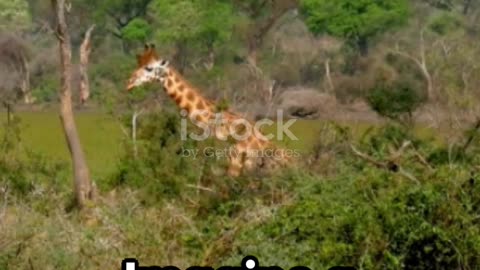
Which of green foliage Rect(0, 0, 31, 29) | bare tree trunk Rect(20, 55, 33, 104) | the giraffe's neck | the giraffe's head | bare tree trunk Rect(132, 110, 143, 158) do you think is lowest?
bare tree trunk Rect(20, 55, 33, 104)

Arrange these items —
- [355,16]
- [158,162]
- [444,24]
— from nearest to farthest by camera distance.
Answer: [158,162] < [355,16] < [444,24]

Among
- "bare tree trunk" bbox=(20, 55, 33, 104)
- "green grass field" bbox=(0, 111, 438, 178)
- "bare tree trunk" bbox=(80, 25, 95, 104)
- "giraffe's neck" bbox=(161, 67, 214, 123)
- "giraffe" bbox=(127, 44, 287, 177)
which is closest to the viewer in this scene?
"giraffe" bbox=(127, 44, 287, 177)

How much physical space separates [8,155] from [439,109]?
4.50 meters

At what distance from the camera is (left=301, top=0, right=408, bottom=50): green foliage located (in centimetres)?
2650

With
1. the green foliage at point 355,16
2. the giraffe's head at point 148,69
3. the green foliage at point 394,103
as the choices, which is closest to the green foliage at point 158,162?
the giraffe's head at point 148,69

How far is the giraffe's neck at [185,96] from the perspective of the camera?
449 inches

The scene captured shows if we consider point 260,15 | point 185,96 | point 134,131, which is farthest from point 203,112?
point 260,15

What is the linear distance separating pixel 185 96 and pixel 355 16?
15218 mm

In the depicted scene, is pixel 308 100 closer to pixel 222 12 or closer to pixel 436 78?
pixel 436 78

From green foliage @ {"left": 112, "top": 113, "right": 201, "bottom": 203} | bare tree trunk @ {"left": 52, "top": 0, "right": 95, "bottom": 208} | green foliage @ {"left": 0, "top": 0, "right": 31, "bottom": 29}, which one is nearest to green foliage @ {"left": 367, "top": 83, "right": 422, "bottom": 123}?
green foliage @ {"left": 112, "top": 113, "right": 201, "bottom": 203}

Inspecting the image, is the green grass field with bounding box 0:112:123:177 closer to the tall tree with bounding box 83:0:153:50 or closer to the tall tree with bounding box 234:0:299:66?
the tall tree with bounding box 234:0:299:66

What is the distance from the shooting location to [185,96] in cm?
1173

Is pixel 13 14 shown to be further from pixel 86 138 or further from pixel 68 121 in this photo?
pixel 68 121

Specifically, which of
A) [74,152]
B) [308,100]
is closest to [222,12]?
[308,100]
